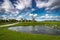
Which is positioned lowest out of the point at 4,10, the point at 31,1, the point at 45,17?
the point at 45,17

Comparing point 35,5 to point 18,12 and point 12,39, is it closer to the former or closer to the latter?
point 18,12

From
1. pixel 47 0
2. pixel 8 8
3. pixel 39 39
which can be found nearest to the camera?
pixel 39 39

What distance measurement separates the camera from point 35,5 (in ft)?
29.1

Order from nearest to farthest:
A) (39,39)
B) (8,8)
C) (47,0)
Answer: (39,39) → (47,0) → (8,8)

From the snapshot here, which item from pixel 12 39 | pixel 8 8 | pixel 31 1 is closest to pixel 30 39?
pixel 12 39

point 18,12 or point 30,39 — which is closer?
point 30,39

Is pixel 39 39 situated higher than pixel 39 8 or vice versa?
pixel 39 8

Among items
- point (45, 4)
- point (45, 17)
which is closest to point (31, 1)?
point (45, 4)

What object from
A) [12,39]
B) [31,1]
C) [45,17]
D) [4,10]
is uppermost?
[31,1]

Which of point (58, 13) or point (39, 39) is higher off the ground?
point (58, 13)

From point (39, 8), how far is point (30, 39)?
15.2 ft

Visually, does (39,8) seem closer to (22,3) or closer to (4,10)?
(22,3)

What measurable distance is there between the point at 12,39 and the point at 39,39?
1.20 metres

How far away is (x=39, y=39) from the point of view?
475 centimetres
